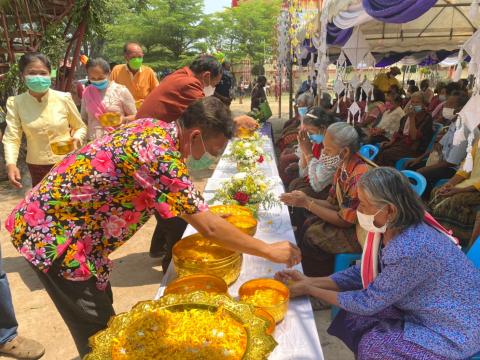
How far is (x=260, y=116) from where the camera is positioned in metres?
7.57

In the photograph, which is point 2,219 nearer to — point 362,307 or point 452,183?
point 362,307

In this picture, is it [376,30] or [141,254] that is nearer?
[141,254]

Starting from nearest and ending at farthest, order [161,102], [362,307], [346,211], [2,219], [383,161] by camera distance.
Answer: [362,307] < [346,211] < [161,102] < [2,219] < [383,161]

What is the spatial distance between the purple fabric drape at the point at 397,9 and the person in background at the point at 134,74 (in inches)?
101

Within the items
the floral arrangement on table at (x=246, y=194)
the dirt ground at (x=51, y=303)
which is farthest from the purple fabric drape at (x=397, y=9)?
the dirt ground at (x=51, y=303)

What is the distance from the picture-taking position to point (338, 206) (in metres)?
2.74

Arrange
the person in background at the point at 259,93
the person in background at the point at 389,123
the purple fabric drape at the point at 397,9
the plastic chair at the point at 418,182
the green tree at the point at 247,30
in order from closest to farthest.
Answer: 1. the plastic chair at the point at 418,182
2. the purple fabric drape at the point at 397,9
3. the person in background at the point at 389,123
4. the person in background at the point at 259,93
5. the green tree at the point at 247,30

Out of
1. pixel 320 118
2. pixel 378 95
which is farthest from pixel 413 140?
pixel 378 95

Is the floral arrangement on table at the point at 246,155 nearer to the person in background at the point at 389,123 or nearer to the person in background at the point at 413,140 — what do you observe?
the person in background at the point at 413,140

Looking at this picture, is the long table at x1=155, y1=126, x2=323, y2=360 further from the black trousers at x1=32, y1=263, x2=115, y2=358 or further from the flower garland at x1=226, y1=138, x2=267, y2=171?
the flower garland at x1=226, y1=138, x2=267, y2=171

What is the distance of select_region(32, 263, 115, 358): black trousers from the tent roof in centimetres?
703

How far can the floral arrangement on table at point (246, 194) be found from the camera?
8.07 ft

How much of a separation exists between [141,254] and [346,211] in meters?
2.38

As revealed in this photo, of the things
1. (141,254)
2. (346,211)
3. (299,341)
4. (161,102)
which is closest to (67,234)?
(299,341)
